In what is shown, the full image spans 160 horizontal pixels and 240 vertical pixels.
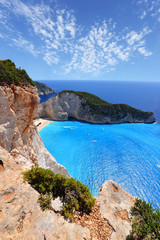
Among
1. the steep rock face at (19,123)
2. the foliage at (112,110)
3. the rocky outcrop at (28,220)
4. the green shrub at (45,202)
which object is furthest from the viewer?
the foliage at (112,110)

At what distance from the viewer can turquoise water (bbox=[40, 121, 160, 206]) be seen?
2045 centimetres

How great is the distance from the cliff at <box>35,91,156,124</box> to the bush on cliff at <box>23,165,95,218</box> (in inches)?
1901

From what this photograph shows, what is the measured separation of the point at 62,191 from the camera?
6.68 m

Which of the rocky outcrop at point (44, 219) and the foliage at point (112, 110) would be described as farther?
the foliage at point (112, 110)

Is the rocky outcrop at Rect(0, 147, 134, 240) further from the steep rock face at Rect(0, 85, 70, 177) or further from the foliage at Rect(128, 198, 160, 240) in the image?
the steep rock face at Rect(0, 85, 70, 177)

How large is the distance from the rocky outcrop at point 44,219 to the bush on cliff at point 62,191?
1.19 feet

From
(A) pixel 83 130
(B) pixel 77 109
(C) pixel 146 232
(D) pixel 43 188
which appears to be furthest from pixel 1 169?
(B) pixel 77 109

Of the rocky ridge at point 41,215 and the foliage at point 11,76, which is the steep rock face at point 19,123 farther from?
the foliage at point 11,76

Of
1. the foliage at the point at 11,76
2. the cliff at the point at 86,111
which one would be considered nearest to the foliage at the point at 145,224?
the foliage at the point at 11,76

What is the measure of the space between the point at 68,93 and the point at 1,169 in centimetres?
5299

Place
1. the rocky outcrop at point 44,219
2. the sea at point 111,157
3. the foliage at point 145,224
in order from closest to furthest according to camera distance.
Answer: the rocky outcrop at point 44,219, the foliage at point 145,224, the sea at point 111,157

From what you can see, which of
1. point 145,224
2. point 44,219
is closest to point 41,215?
point 44,219

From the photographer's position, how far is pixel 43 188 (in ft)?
20.3

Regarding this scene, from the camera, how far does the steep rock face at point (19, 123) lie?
9.69 metres
